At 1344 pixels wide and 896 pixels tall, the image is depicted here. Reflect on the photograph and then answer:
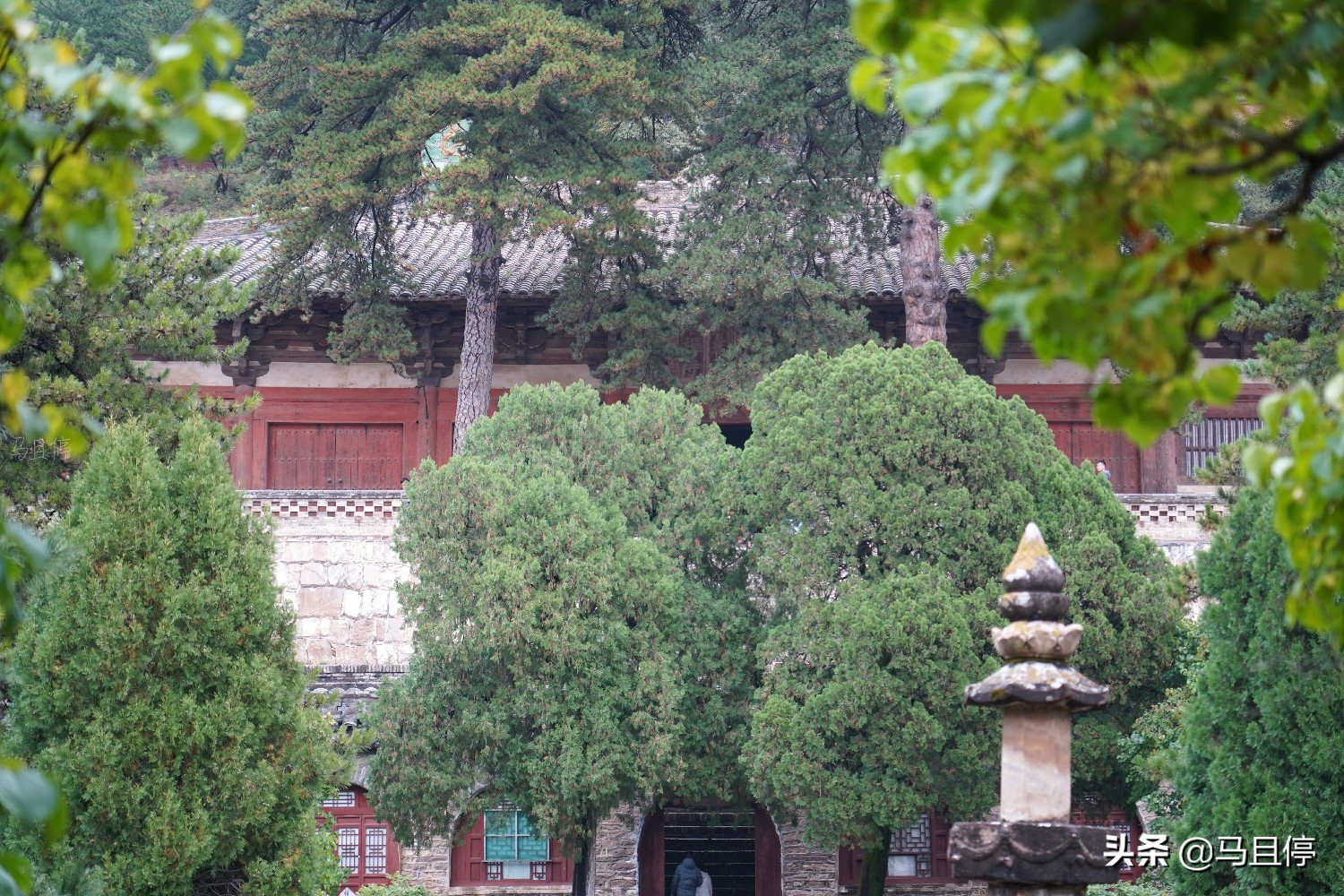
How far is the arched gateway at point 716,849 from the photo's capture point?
14773 millimetres

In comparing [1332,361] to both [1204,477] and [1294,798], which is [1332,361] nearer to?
[1204,477]

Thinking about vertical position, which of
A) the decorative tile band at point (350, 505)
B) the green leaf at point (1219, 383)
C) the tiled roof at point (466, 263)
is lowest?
the green leaf at point (1219, 383)

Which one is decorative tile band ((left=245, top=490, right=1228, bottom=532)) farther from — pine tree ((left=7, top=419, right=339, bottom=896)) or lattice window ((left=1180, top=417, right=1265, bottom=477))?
pine tree ((left=7, top=419, right=339, bottom=896))

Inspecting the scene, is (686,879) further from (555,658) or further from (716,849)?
(555,658)

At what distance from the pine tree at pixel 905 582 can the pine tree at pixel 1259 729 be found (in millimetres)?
2488

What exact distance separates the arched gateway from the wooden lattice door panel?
20.2 feet

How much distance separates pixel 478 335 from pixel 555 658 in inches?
255

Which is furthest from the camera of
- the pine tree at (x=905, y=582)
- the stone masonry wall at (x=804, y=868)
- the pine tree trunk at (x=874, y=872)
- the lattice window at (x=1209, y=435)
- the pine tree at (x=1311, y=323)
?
the lattice window at (x=1209, y=435)

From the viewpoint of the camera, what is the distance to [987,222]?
2.41 meters

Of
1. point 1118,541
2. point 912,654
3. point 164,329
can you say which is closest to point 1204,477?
point 1118,541

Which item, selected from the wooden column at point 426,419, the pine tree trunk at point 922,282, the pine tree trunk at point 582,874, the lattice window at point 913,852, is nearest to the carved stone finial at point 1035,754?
the pine tree trunk at point 582,874

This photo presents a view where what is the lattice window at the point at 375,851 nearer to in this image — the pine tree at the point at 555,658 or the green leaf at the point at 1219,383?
the pine tree at the point at 555,658

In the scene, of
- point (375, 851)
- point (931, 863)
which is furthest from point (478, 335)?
point (931, 863)

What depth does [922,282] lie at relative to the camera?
17.2 meters
